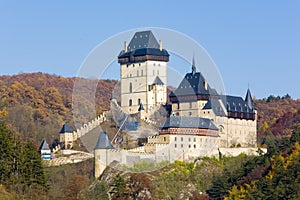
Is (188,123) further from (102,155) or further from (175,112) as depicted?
(102,155)

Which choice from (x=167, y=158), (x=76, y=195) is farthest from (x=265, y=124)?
(x=76, y=195)

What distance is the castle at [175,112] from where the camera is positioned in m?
76.1

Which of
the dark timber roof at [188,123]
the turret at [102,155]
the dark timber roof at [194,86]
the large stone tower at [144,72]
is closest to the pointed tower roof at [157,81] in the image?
the large stone tower at [144,72]

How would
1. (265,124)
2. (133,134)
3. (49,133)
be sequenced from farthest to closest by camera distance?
(265,124) → (49,133) → (133,134)

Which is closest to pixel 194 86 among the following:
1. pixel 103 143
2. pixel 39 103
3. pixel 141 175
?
pixel 103 143

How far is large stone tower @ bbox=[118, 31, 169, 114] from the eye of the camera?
83.7 m

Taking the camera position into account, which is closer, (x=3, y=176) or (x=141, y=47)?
(x=3, y=176)

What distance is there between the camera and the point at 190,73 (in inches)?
3228

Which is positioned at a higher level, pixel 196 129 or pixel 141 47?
pixel 141 47

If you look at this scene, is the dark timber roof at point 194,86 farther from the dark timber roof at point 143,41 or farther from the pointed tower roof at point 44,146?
the pointed tower roof at point 44,146

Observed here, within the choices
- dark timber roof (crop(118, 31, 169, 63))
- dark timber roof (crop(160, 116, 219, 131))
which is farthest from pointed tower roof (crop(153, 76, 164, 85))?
dark timber roof (crop(160, 116, 219, 131))

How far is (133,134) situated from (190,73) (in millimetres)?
5979

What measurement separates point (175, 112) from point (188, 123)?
2.73 m

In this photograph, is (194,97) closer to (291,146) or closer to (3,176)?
(291,146)
